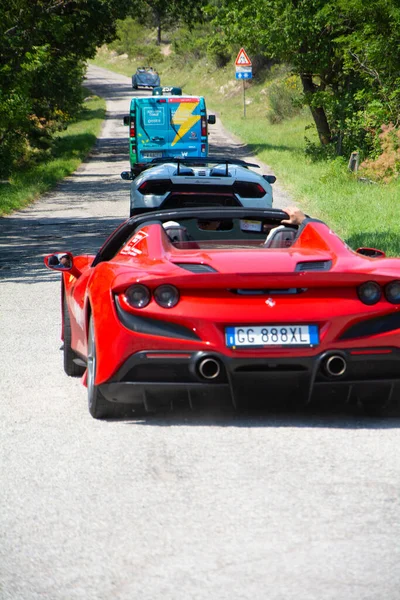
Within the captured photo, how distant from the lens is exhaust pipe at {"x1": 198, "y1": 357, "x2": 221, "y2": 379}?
252 inches

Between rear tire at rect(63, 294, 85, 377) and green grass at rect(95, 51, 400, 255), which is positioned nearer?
rear tire at rect(63, 294, 85, 377)

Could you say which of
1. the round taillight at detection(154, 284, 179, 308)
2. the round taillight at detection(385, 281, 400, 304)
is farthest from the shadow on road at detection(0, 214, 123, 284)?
the round taillight at detection(385, 281, 400, 304)

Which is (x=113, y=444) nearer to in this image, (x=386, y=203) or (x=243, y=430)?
(x=243, y=430)

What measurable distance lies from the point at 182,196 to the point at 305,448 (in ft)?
24.5

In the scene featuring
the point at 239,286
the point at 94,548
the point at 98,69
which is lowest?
the point at 98,69

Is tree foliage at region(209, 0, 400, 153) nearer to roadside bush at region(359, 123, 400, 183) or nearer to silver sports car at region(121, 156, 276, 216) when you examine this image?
roadside bush at region(359, 123, 400, 183)

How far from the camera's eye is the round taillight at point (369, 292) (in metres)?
6.55

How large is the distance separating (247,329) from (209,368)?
287 mm

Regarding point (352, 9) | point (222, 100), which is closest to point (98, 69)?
point (222, 100)

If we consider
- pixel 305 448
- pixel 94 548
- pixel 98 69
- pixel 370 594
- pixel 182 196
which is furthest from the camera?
pixel 98 69

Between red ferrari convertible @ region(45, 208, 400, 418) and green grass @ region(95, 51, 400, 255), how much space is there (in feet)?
25.7

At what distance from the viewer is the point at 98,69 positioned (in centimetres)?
11906

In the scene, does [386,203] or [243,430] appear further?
[386,203]

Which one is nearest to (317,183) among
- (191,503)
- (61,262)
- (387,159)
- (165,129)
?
(387,159)
